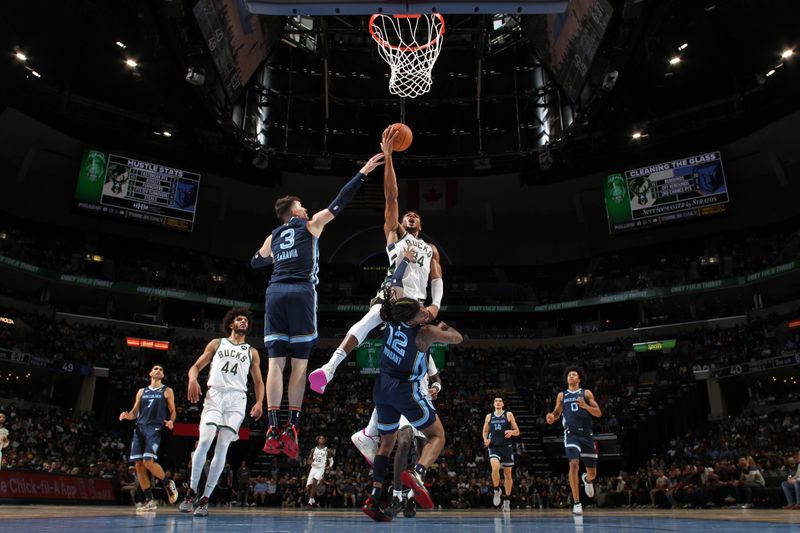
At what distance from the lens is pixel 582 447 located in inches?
454

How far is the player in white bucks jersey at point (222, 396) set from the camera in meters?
7.21

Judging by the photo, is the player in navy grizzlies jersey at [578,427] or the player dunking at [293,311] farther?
the player in navy grizzlies jersey at [578,427]

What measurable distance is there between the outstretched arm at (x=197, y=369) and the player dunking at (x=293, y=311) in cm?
109

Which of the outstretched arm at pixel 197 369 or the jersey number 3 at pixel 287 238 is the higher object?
the jersey number 3 at pixel 287 238

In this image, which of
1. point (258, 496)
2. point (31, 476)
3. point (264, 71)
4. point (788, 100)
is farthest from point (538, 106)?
point (31, 476)

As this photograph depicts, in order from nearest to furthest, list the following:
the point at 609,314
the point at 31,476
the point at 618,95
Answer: the point at 31,476
the point at 618,95
the point at 609,314

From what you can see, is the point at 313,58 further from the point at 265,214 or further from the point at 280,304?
the point at 280,304

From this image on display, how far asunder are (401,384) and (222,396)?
9.10 feet

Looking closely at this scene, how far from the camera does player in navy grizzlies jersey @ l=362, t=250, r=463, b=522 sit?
577cm

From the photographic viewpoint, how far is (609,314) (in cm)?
3819

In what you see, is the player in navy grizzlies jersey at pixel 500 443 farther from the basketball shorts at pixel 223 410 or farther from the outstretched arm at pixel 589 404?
the basketball shorts at pixel 223 410

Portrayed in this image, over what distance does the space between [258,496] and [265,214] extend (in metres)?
21.0

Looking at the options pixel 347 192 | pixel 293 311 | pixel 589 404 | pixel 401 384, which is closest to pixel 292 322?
pixel 293 311

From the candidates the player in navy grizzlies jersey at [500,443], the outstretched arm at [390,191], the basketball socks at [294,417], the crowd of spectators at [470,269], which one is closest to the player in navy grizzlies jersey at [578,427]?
the player in navy grizzlies jersey at [500,443]
